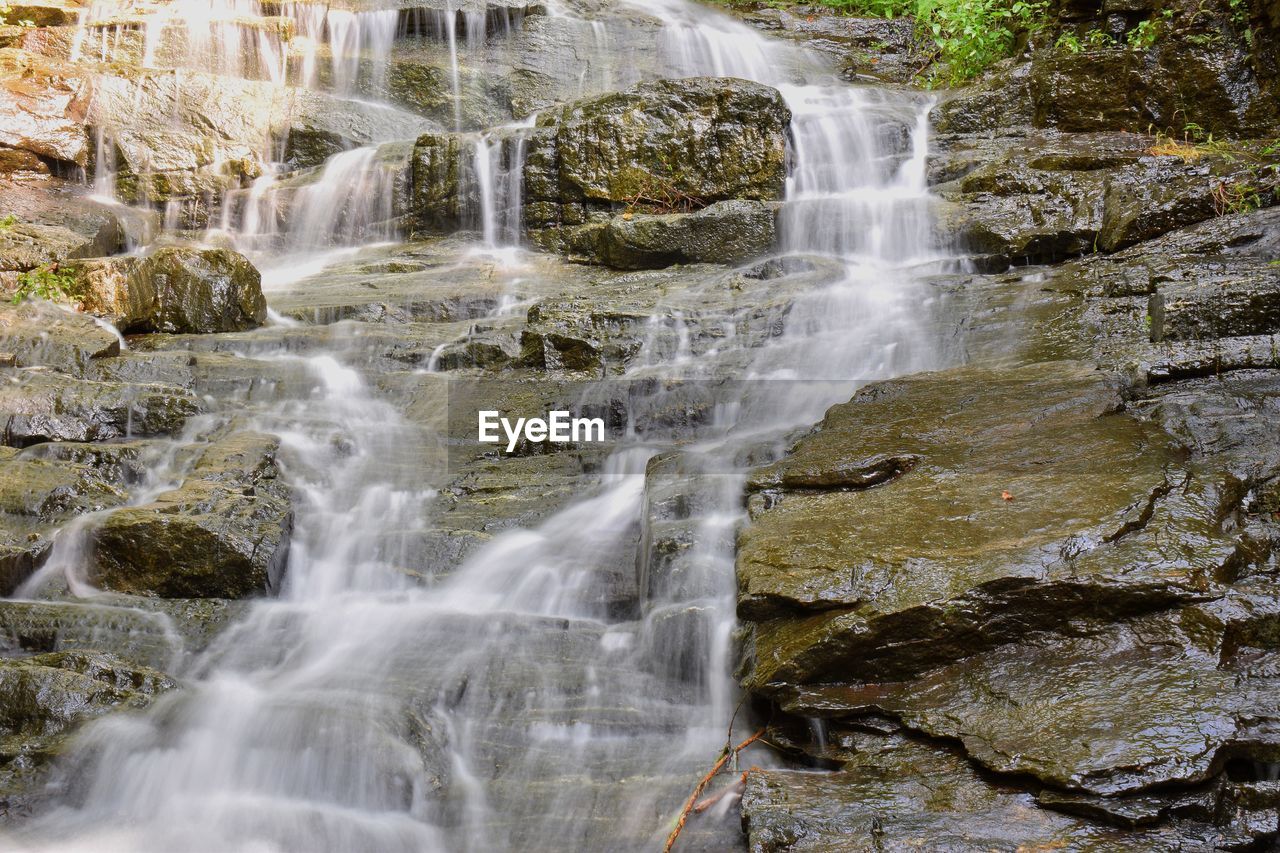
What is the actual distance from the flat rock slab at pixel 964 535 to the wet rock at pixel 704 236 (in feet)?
16.3

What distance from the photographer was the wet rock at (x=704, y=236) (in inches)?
381

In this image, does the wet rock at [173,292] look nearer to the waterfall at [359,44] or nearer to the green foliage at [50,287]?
the green foliage at [50,287]

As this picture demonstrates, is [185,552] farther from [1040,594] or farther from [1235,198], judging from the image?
[1235,198]

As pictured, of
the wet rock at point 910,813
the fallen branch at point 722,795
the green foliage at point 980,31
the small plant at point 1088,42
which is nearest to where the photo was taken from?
the wet rock at point 910,813

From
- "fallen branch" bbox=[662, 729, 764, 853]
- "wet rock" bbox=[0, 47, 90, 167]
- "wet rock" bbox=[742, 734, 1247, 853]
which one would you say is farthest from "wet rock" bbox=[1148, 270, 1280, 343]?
"wet rock" bbox=[0, 47, 90, 167]

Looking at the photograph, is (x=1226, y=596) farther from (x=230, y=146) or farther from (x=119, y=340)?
(x=230, y=146)

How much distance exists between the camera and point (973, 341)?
6.64 metres

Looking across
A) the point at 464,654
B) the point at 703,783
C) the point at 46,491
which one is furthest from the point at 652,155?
the point at 703,783

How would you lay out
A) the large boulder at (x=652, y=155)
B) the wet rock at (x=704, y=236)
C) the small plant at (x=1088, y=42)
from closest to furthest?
the wet rock at (x=704, y=236) → the small plant at (x=1088, y=42) → the large boulder at (x=652, y=155)

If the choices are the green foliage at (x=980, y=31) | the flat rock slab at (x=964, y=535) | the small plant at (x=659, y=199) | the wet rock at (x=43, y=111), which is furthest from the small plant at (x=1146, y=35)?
the wet rock at (x=43, y=111)

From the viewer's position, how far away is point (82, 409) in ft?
21.4

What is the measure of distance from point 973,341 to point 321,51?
1160cm

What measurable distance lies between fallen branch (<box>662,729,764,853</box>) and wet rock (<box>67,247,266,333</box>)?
6.52 m

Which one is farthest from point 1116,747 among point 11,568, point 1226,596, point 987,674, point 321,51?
point 321,51
